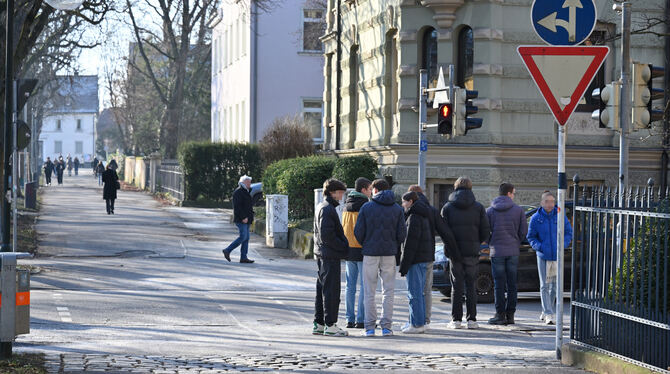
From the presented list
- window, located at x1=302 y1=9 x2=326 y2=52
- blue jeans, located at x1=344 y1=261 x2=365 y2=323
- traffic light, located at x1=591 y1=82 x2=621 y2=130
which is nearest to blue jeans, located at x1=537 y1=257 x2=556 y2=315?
traffic light, located at x1=591 y1=82 x2=621 y2=130

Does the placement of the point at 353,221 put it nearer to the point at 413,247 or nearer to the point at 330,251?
the point at 330,251

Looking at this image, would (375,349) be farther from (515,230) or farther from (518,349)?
(515,230)

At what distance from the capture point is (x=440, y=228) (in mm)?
13977

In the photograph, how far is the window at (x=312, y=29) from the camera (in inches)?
1895

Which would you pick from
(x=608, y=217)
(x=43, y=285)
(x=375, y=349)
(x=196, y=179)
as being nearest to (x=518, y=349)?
(x=375, y=349)

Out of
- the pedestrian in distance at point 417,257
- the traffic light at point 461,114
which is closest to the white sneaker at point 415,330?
the pedestrian in distance at point 417,257

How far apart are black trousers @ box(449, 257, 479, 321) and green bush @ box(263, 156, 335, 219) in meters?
12.6

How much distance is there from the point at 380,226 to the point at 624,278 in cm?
412

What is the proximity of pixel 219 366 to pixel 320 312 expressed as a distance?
9.77 ft

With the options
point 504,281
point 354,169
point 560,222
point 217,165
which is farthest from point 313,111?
point 560,222

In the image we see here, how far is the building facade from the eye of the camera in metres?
24.1

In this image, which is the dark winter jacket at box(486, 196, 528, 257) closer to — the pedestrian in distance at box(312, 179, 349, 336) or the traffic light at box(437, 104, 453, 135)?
the pedestrian in distance at box(312, 179, 349, 336)

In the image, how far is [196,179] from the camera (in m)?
42.3

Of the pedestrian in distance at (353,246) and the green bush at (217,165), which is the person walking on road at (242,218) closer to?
the pedestrian in distance at (353,246)
